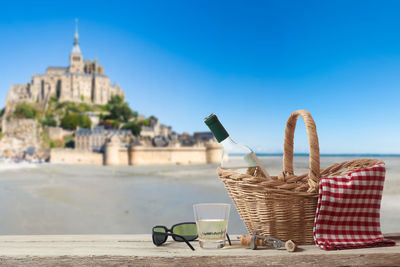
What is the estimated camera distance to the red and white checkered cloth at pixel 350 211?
47.3 inches

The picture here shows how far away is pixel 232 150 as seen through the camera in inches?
51.9

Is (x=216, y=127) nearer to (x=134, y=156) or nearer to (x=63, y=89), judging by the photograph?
(x=134, y=156)

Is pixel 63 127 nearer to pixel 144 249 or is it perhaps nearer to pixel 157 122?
pixel 157 122

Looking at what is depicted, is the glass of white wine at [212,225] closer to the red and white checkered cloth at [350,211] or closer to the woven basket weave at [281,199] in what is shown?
the woven basket weave at [281,199]

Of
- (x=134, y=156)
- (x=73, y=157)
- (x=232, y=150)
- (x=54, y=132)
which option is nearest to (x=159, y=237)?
(x=232, y=150)

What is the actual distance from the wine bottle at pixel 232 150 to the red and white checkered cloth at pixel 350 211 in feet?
0.80

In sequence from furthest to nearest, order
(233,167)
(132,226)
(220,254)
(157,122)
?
(157,122), (132,226), (233,167), (220,254)

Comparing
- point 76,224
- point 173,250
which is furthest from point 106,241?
point 76,224

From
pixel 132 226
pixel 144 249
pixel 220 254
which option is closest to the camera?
pixel 220 254

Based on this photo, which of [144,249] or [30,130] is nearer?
[144,249]

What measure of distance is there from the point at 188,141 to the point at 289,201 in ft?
143

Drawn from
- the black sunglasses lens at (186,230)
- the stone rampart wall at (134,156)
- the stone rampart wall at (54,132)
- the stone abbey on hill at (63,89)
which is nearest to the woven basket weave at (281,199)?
the black sunglasses lens at (186,230)

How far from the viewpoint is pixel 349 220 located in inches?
49.7

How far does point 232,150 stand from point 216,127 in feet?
0.33
